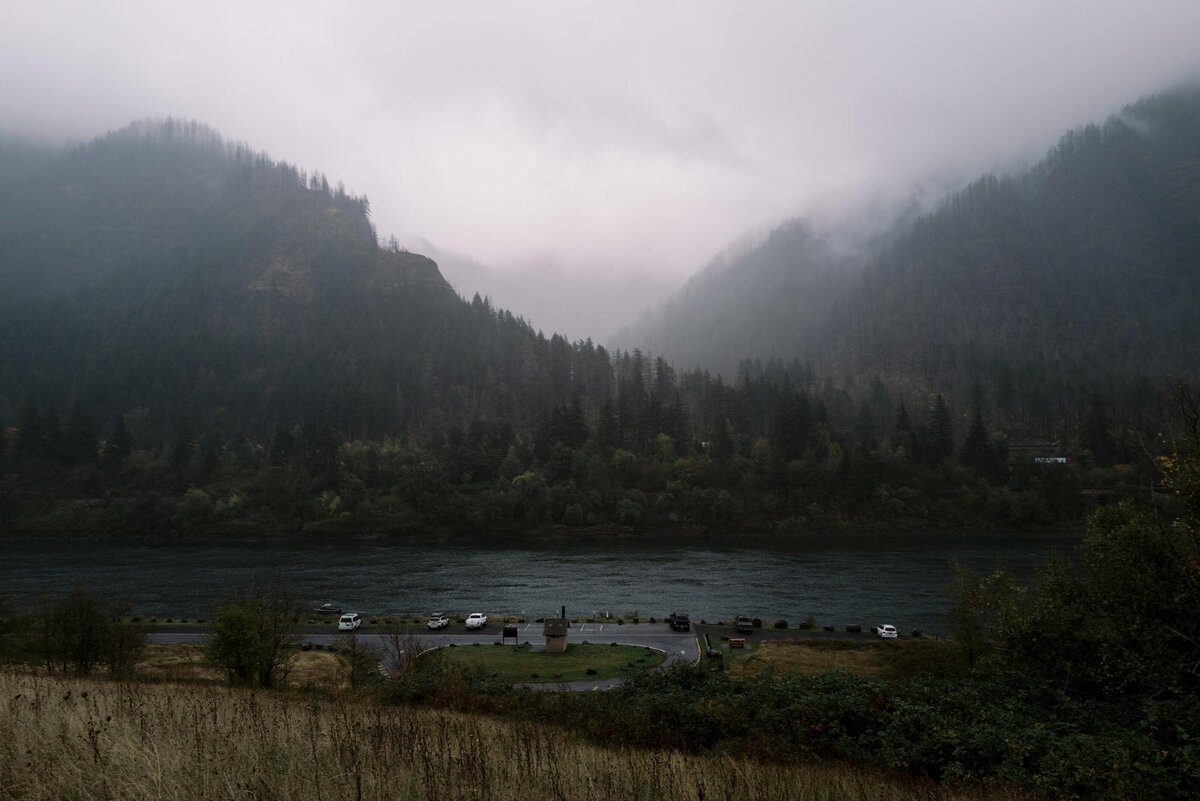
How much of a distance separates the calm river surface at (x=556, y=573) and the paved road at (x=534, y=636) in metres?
6.90

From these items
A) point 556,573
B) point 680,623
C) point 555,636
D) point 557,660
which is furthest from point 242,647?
point 556,573

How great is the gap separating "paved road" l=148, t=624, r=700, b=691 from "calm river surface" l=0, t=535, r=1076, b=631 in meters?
6.90

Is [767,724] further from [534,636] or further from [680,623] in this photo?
[534,636]

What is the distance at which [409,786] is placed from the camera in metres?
6.17

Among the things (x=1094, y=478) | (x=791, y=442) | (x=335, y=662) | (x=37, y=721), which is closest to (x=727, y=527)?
(x=791, y=442)

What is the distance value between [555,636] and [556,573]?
38.7 m

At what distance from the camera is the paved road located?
46469 millimetres

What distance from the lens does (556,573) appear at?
81.4 m

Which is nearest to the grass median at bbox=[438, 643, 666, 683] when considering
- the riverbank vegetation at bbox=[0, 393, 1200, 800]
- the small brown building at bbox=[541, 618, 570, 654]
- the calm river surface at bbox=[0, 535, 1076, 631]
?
the small brown building at bbox=[541, 618, 570, 654]

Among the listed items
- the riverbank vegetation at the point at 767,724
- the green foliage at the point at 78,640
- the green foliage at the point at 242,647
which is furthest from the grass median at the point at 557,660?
the green foliage at the point at 78,640

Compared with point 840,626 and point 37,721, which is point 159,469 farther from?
point 37,721

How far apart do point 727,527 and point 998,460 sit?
188 feet

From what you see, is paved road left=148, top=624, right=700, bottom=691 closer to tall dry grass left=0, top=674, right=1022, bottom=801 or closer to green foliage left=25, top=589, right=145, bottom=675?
green foliage left=25, top=589, right=145, bottom=675

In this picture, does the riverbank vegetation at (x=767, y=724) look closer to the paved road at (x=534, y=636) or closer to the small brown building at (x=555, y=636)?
the small brown building at (x=555, y=636)
